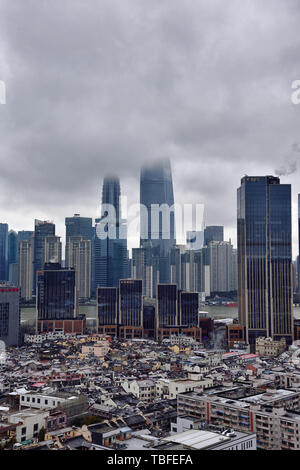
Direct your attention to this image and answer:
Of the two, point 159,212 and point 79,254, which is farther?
point 159,212

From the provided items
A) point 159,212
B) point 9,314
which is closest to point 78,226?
point 159,212

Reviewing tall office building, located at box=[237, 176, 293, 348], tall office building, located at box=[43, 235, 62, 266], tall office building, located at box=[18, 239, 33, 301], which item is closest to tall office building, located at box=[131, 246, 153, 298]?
tall office building, located at box=[43, 235, 62, 266]

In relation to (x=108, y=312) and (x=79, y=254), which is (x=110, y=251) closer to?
(x=79, y=254)

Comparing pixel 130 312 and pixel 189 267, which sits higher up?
pixel 189 267
